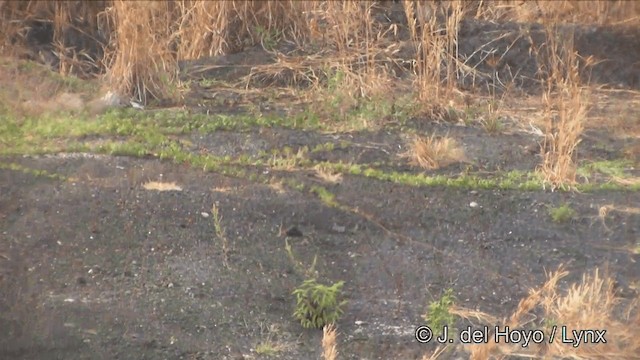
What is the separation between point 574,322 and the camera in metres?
4.66

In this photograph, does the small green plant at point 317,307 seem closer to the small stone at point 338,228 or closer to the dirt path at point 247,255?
the dirt path at point 247,255

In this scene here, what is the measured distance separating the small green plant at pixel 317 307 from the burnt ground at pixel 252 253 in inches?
2.3

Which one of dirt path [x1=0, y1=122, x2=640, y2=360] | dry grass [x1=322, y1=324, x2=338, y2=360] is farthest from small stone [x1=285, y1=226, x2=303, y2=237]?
dry grass [x1=322, y1=324, x2=338, y2=360]

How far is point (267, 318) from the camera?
16.2 feet

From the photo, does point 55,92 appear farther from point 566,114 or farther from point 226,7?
point 566,114

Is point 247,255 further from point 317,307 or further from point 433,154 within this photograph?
point 433,154

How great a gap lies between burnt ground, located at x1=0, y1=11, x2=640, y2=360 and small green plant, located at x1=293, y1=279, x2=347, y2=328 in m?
0.06

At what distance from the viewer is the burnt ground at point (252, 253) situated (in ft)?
15.7

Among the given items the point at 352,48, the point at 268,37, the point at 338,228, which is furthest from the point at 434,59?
the point at 338,228

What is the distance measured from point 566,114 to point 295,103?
2.19 metres

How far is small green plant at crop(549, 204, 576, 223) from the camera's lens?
610cm

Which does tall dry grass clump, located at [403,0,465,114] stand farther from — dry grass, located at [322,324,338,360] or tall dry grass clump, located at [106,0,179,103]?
dry grass, located at [322,324,338,360]

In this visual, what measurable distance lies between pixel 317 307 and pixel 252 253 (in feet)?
2.43

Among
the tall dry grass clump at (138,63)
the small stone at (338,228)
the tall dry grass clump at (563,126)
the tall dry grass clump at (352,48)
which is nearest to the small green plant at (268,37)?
the tall dry grass clump at (352,48)
